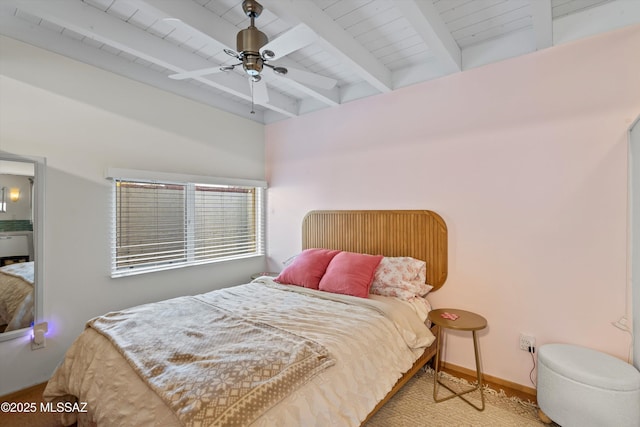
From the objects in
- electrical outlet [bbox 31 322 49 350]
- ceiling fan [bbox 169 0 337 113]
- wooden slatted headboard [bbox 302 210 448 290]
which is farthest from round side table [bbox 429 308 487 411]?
electrical outlet [bbox 31 322 49 350]

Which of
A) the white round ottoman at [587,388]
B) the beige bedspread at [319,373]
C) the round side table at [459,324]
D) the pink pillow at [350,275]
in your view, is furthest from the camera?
the pink pillow at [350,275]

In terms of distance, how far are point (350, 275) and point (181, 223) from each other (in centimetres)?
197

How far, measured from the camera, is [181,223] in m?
3.29

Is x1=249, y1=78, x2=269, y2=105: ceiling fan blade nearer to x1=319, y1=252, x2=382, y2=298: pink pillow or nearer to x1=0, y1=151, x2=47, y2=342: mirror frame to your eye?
x1=319, y1=252, x2=382, y2=298: pink pillow

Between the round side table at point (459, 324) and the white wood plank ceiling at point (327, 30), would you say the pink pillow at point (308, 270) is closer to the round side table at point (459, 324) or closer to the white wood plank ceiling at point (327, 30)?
the round side table at point (459, 324)

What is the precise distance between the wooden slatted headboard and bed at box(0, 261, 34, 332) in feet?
8.00

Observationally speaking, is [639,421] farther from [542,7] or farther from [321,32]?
[321,32]

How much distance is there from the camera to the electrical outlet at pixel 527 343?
2244 millimetres

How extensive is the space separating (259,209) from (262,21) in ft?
7.84

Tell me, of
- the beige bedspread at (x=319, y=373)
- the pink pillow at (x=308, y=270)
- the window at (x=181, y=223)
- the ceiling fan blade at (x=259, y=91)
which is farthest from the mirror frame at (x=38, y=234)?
the pink pillow at (x=308, y=270)

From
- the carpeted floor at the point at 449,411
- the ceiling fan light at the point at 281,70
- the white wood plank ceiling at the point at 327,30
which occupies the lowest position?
the carpeted floor at the point at 449,411

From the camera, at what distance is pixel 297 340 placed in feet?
5.43

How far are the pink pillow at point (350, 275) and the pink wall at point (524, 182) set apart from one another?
25.5 inches

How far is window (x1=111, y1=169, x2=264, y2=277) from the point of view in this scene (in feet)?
9.32
